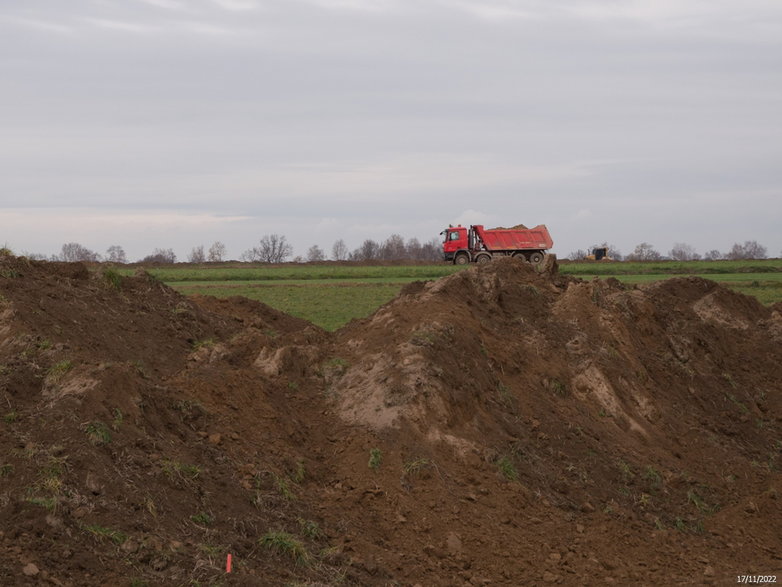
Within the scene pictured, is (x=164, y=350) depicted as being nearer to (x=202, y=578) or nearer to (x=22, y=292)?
(x=22, y=292)

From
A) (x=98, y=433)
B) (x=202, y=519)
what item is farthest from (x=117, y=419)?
(x=202, y=519)

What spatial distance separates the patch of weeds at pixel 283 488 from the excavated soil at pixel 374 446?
33mm

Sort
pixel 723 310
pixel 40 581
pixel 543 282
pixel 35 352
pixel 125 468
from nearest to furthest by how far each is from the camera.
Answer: pixel 40 581, pixel 125 468, pixel 35 352, pixel 543 282, pixel 723 310

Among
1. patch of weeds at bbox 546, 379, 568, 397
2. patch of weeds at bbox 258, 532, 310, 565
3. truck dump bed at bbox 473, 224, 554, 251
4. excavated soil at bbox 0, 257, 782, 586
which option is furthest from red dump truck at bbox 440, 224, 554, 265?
patch of weeds at bbox 258, 532, 310, 565

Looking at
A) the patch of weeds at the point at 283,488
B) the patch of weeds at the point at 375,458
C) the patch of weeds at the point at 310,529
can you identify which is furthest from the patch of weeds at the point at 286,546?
the patch of weeds at the point at 375,458

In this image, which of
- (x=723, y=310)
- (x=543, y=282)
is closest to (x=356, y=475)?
(x=543, y=282)

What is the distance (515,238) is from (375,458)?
37.9 metres

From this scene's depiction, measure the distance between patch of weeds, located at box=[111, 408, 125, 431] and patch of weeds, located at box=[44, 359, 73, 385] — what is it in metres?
0.89

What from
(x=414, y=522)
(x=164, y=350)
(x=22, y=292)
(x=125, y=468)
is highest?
(x=22, y=292)

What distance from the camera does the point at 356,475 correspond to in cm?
955

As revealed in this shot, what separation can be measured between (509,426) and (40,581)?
260 inches

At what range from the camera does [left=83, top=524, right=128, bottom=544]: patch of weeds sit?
6441 mm

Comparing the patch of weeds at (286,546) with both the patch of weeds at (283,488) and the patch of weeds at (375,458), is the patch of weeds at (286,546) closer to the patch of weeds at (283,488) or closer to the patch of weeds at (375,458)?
the patch of weeds at (283,488)

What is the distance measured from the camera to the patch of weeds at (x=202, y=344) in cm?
1274
